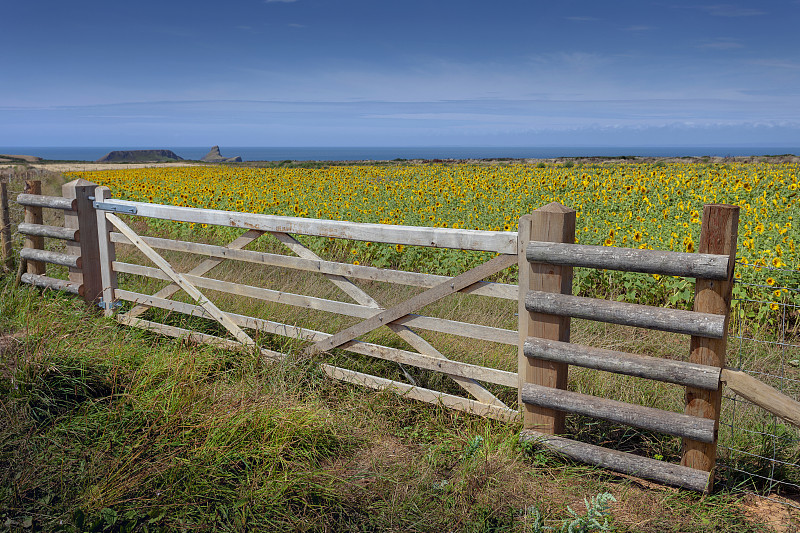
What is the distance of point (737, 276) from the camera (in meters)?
7.18

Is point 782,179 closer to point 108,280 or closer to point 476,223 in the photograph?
point 476,223

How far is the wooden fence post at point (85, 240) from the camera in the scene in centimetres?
664

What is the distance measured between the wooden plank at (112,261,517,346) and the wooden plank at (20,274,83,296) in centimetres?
64

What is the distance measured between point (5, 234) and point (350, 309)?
6236mm

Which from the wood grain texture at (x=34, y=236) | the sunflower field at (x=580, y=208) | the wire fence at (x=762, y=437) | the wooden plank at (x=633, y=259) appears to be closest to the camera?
the wooden plank at (x=633, y=259)

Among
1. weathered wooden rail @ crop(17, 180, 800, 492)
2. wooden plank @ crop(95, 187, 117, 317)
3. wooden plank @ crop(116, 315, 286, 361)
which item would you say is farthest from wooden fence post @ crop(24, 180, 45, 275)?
weathered wooden rail @ crop(17, 180, 800, 492)

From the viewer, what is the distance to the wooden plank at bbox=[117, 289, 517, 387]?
14.1 ft

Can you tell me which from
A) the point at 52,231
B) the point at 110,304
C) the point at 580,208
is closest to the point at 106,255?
the point at 110,304

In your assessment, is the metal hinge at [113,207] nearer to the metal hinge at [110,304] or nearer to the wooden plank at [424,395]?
the metal hinge at [110,304]

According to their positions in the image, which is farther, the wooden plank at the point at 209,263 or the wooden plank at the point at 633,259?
the wooden plank at the point at 209,263

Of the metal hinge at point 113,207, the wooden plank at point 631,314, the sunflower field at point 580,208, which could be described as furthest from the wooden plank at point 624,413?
the metal hinge at point 113,207

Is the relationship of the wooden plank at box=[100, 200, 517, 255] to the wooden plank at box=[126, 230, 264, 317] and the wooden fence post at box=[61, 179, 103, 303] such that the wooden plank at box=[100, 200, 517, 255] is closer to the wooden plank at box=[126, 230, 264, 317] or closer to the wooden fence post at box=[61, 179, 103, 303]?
the wooden plank at box=[126, 230, 264, 317]

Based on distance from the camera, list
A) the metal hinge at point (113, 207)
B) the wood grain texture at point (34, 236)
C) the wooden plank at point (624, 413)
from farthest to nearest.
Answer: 1. the wood grain texture at point (34, 236)
2. the metal hinge at point (113, 207)
3. the wooden plank at point (624, 413)

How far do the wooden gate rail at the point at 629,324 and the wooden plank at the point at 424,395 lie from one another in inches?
9.5
